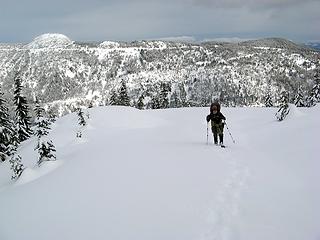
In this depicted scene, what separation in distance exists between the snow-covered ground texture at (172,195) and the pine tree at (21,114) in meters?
31.4

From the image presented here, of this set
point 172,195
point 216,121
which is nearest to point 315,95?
point 216,121

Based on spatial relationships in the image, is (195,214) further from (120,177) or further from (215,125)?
(215,125)

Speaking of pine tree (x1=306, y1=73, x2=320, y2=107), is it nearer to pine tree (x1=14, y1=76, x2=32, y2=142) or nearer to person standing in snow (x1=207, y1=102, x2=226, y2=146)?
pine tree (x1=14, y1=76, x2=32, y2=142)

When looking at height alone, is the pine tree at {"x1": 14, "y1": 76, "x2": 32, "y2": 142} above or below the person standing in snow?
below

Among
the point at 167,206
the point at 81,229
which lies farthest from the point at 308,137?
the point at 81,229

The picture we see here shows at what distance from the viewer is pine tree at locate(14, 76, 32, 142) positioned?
44500mm

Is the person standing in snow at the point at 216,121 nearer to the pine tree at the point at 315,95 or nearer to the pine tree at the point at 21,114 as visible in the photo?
the pine tree at the point at 21,114

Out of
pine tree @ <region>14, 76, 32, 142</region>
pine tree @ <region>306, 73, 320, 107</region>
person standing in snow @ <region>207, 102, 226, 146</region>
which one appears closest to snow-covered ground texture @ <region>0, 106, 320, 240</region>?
person standing in snow @ <region>207, 102, 226, 146</region>

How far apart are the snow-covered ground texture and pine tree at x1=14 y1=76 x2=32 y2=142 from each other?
31.4m

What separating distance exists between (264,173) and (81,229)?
5816 millimetres

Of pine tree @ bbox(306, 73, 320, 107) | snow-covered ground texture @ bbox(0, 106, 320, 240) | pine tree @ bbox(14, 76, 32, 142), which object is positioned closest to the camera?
snow-covered ground texture @ bbox(0, 106, 320, 240)

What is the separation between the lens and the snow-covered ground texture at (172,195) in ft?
24.3

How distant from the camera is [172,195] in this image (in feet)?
30.4

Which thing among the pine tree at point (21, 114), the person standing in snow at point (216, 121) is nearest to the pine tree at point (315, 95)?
the pine tree at point (21, 114)
